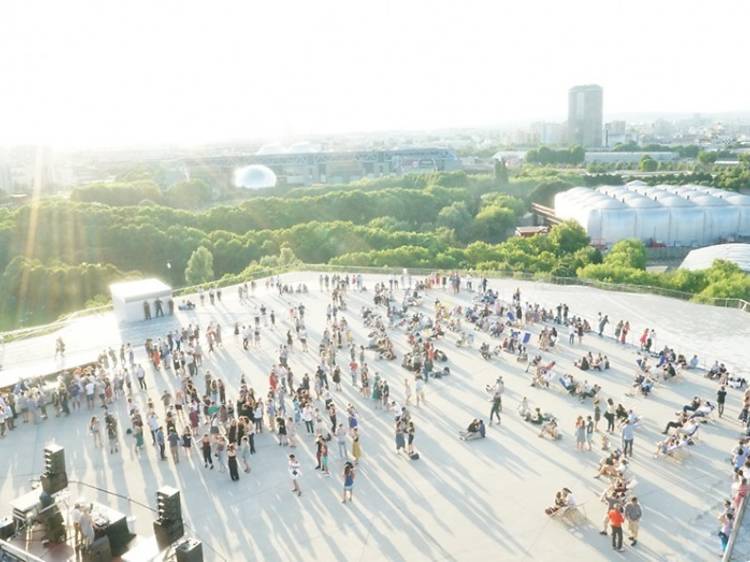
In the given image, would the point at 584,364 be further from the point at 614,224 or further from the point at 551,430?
the point at 614,224

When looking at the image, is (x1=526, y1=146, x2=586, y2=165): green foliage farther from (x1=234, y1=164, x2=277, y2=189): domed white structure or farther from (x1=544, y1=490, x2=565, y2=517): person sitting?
(x1=544, y1=490, x2=565, y2=517): person sitting

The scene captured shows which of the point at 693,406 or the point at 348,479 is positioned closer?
the point at 348,479

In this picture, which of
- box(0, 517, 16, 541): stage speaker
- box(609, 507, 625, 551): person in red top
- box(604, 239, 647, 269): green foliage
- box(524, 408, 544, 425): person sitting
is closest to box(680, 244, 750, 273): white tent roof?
box(604, 239, 647, 269): green foliage

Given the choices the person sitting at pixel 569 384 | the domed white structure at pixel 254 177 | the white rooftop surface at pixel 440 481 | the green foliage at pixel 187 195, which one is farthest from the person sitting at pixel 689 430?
the domed white structure at pixel 254 177

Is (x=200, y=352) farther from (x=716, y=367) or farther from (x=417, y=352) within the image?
(x=716, y=367)

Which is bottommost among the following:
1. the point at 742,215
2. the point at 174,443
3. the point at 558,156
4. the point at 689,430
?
the point at 742,215

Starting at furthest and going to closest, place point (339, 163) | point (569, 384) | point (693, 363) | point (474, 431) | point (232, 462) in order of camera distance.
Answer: point (339, 163) → point (693, 363) → point (569, 384) → point (474, 431) → point (232, 462)

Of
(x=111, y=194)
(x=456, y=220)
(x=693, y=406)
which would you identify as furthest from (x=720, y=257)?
(x=111, y=194)

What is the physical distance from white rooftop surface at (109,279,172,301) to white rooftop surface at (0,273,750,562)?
6.63m

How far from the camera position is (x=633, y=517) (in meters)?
12.2

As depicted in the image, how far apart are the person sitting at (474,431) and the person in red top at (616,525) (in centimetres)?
514

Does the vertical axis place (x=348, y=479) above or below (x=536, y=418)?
above

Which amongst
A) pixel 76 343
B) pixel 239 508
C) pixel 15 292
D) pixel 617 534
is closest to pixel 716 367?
pixel 617 534

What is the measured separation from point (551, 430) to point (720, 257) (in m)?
34.1
